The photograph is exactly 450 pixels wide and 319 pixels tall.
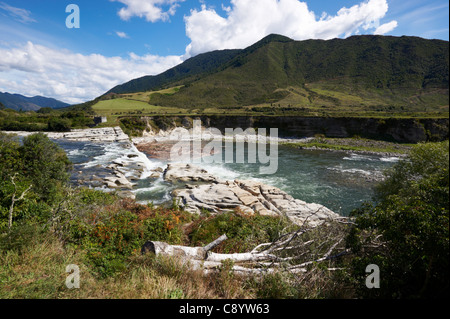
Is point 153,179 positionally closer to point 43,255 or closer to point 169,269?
point 43,255

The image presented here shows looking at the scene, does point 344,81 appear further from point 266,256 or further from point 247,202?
point 266,256

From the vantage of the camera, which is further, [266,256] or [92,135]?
[92,135]

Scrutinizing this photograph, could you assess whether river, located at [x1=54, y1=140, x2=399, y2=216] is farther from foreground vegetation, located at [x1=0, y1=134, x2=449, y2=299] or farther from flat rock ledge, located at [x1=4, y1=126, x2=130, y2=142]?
flat rock ledge, located at [x1=4, y1=126, x2=130, y2=142]

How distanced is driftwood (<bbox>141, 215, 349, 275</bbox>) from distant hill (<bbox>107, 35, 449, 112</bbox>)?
10729cm

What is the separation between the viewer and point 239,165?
32.0 metres

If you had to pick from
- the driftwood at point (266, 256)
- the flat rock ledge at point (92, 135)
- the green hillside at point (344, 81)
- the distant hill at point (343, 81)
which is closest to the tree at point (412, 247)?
the driftwood at point (266, 256)

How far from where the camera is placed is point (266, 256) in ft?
16.6

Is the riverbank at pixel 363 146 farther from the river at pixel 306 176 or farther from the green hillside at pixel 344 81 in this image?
the green hillside at pixel 344 81

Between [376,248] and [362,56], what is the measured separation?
218 metres

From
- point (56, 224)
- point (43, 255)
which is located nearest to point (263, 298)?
point (43, 255)

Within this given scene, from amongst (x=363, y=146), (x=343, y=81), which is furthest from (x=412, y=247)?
(x=343, y=81)

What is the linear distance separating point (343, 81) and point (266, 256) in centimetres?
17164

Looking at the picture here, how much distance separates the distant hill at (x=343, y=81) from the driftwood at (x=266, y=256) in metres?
107

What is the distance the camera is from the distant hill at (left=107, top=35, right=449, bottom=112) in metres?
109
